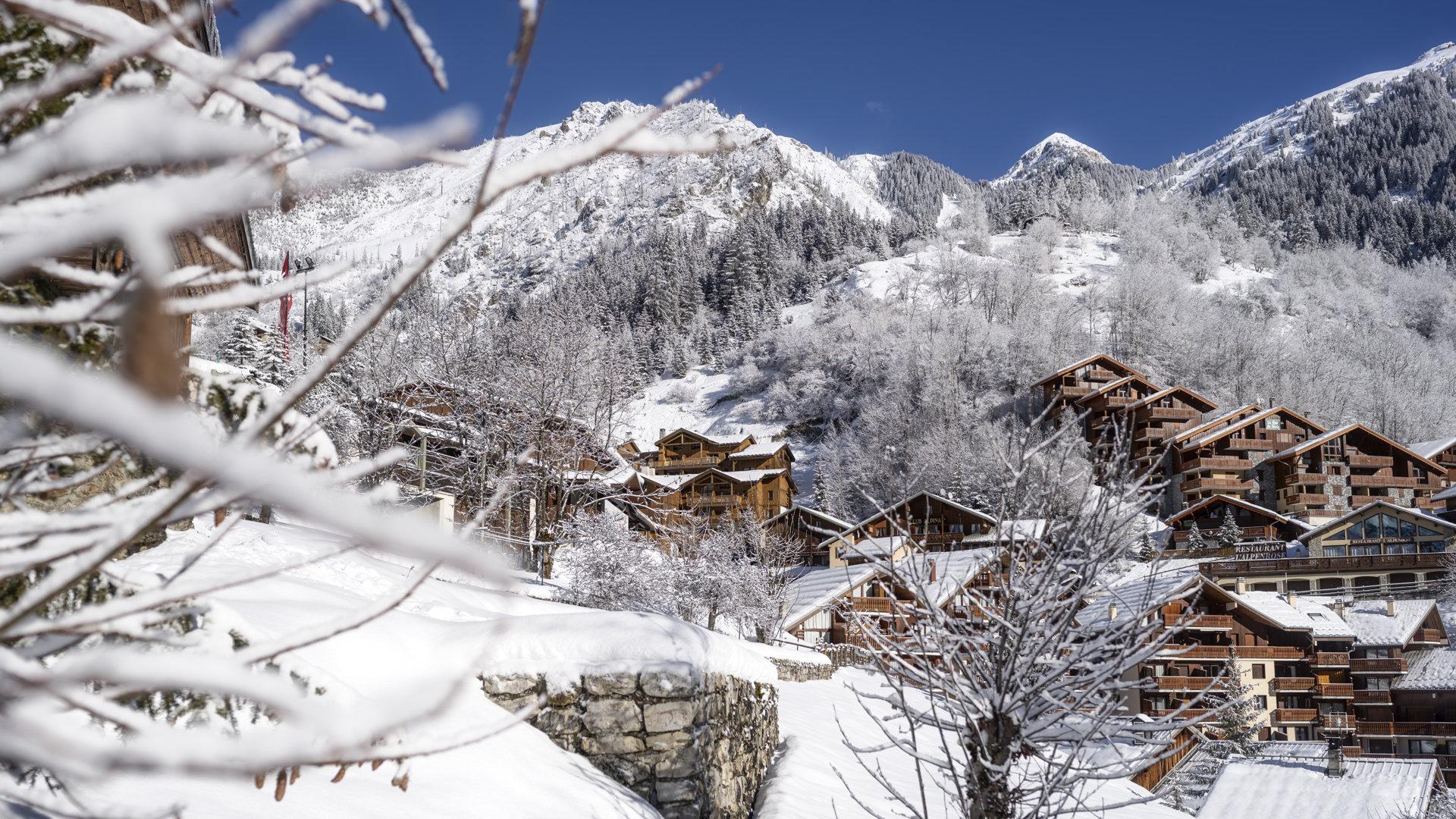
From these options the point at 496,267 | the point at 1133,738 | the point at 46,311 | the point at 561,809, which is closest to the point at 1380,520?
the point at 1133,738

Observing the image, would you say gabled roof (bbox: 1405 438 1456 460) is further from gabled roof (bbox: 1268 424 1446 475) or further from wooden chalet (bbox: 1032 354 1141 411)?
wooden chalet (bbox: 1032 354 1141 411)

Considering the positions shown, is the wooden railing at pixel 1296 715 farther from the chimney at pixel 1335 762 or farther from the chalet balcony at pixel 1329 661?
the chimney at pixel 1335 762

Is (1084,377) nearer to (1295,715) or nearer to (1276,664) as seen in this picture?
(1276,664)

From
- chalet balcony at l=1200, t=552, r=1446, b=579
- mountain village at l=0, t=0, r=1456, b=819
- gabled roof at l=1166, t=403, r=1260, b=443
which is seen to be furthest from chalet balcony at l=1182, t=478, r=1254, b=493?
chalet balcony at l=1200, t=552, r=1446, b=579

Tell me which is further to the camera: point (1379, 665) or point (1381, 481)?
point (1381, 481)

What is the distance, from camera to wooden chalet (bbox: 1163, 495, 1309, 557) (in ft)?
125

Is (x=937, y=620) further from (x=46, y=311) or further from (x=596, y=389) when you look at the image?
(x=596, y=389)

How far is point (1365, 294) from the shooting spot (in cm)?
8206

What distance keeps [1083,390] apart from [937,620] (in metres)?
50.8

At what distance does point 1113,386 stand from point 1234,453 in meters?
7.10

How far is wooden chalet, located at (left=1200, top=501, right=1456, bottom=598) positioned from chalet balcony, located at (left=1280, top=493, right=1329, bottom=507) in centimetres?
619

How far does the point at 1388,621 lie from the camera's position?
28828 mm

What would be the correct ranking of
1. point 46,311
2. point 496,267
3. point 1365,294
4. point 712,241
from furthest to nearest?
point 496,267
point 712,241
point 1365,294
point 46,311

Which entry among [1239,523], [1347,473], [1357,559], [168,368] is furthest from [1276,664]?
[168,368]
